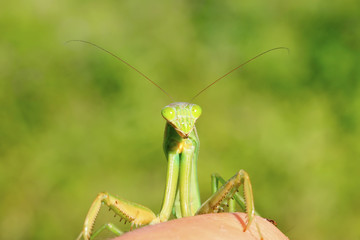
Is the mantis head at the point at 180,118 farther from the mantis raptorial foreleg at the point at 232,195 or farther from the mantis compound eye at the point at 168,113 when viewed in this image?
the mantis raptorial foreleg at the point at 232,195

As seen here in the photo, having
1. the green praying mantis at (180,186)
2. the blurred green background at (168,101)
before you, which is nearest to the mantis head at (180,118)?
the green praying mantis at (180,186)

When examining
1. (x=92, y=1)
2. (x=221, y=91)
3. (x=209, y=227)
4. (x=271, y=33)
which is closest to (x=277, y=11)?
(x=271, y=33)

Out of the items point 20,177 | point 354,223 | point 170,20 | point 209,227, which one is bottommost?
point 354,223

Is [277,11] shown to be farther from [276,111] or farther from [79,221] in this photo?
[79,221]

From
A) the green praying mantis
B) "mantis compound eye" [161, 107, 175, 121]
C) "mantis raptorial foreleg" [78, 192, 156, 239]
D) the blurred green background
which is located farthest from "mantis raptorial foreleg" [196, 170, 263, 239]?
the blurred green background

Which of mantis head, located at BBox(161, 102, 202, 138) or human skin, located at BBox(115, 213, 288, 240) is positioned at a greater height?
mantis head, located at BBox(161, 102, 202, 138)

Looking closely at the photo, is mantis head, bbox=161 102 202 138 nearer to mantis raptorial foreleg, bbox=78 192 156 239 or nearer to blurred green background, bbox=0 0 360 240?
mantis raptorial foreleg, bbox=78 192 156 239

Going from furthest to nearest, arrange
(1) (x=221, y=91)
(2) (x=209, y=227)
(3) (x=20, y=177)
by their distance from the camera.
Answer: (1) (x=221, y=91) < (3) (x=20, y=177) < (2) (x=209, y=227)
